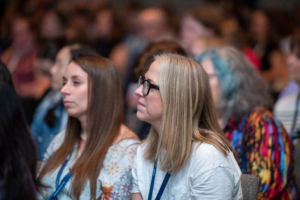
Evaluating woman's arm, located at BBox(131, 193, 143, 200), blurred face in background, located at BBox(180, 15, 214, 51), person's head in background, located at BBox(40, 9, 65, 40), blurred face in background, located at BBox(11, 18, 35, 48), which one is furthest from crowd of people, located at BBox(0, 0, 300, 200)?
person's head in background, located at BBox(40, 9, 65, 40)

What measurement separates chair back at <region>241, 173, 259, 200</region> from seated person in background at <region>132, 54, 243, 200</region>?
0.49 feet

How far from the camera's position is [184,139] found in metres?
1.75

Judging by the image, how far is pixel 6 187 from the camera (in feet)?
4.66

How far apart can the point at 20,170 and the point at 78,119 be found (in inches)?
38.7

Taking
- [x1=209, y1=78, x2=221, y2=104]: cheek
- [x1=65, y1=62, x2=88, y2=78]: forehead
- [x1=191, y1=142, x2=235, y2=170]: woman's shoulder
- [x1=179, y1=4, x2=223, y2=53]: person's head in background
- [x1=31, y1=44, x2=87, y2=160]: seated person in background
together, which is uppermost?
[x1=179, y1=4, x2=223, y2=53]: person's head in background

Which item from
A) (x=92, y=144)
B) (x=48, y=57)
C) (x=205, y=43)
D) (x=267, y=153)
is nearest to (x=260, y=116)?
(x=267, y=153)

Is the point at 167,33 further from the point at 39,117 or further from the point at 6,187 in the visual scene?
the point at 6,187

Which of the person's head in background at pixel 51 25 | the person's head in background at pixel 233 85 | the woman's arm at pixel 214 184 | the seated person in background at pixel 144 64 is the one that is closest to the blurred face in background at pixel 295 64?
the person's head in background at pixel 233 85

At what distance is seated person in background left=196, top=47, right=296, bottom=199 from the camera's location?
2.29 m

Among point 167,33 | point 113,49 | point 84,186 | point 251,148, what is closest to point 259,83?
point 251,148

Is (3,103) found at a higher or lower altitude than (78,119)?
higher

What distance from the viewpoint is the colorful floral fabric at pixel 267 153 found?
2275 mm

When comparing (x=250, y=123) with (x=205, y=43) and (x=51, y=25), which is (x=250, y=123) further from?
(x=51, y=25)

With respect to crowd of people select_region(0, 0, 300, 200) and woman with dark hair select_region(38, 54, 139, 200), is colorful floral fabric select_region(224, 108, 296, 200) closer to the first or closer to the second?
crowd of people select_region(0, 0, 300, 200)
